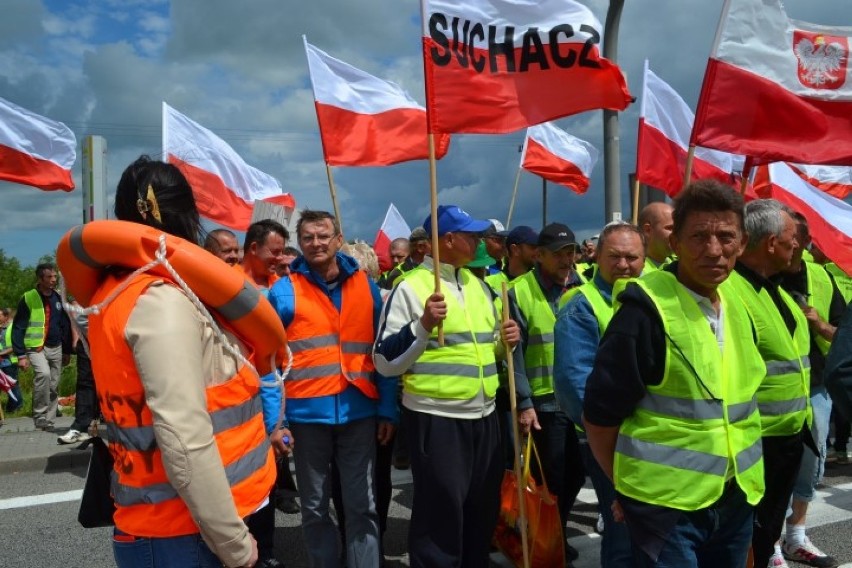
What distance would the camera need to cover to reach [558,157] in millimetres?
10453

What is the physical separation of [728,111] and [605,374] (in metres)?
2.90

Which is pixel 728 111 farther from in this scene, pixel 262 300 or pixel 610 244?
pixel 262 300

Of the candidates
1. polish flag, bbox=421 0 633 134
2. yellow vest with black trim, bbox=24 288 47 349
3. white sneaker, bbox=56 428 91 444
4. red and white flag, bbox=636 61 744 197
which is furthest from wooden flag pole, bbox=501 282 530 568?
yellow vest with black trim, bbox=24 288 47 349

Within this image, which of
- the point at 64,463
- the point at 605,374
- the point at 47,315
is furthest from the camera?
the point at 47,315

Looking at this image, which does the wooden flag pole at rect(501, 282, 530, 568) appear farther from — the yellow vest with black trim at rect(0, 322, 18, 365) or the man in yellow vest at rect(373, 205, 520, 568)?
the yellow vest with black trim at rect(0, 322, 18, 365)

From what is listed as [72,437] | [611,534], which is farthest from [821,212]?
[72,437]

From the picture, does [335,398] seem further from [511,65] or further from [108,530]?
[108,530]

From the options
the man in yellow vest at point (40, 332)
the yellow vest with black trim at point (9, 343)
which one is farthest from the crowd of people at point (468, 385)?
the yellow vest with black trim at point (9, 343)

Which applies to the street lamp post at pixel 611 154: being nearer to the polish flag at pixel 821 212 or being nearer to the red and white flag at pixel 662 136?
the red and white flag at pixel 662 136

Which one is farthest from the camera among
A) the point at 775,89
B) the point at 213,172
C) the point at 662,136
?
the point at 213,172

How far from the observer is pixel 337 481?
4.54 meters

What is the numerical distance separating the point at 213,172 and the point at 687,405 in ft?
21.4

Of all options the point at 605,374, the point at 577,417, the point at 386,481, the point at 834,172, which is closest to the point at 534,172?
the point at 834,172

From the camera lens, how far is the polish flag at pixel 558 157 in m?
10.2
